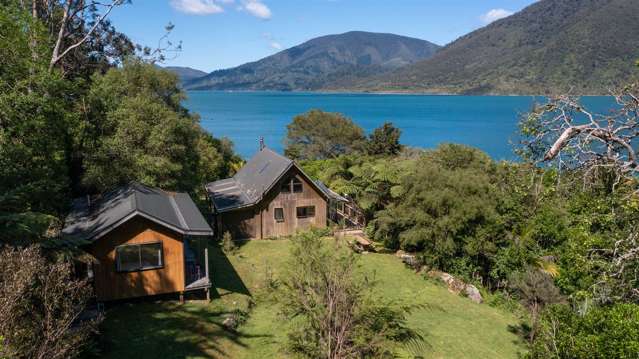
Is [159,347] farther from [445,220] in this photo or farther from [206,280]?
[445,220]

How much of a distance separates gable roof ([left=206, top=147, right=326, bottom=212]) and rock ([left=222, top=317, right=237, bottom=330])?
12.8 metres

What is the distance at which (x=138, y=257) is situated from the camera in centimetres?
1644

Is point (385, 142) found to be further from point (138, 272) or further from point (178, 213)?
point (138, 272)

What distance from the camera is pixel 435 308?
1997 cm

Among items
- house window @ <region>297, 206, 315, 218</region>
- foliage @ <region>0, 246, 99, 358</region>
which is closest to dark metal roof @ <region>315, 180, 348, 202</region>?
house window @ <region>297, 206, 315, 218</region>

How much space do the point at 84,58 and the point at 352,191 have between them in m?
25.1

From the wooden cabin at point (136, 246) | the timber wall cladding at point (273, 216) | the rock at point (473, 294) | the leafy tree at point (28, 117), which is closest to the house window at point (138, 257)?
the wooden cabin at point (136, 246)

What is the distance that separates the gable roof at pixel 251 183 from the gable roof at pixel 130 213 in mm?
7975

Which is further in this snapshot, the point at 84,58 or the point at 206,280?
the point at 84,58

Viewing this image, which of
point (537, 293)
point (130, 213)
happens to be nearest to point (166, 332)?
point (130, 213)

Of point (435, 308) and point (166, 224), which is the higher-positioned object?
point (166, 224)

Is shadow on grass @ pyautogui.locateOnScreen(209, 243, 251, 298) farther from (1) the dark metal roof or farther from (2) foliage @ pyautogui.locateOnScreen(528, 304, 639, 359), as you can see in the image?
(2) foliage @ pyautogui.locateOnScreen(528, 304, 639, 359)

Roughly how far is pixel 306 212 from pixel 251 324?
47.3 feet

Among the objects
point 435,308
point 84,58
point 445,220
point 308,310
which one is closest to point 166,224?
point 308,310
